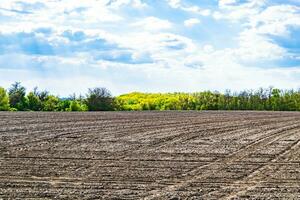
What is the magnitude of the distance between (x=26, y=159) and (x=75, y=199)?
5697 millimetres

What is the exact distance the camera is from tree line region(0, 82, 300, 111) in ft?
223

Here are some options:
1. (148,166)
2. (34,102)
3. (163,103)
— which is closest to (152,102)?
(163,103)

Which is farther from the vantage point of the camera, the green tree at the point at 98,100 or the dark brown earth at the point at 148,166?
the green tree at the point at 98,100

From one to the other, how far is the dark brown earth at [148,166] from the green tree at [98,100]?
44.0 meters

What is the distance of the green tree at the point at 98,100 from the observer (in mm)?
67938

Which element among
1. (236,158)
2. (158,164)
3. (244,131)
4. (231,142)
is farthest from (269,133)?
(158,164)

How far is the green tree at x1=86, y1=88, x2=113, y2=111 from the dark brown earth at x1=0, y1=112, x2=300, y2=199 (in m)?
44.0

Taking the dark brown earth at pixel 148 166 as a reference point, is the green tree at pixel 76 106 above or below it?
above

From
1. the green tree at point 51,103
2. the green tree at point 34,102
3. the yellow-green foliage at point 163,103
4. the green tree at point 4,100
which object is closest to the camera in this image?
the green tree at point 4,100

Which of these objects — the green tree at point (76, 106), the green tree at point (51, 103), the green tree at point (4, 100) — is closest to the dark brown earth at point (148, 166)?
the green tree at point (4, 100)

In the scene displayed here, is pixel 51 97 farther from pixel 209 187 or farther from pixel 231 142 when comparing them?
pixel 209 187

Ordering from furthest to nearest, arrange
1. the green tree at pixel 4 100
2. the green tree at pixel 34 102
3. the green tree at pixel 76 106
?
the green tree at pixel 34 102, the green tree at pixel 76 106, the green tree at pixel 4 100

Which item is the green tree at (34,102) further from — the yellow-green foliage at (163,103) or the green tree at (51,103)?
the yellow-green foliage at (163,103)

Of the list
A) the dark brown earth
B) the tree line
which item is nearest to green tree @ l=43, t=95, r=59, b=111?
the tree line
